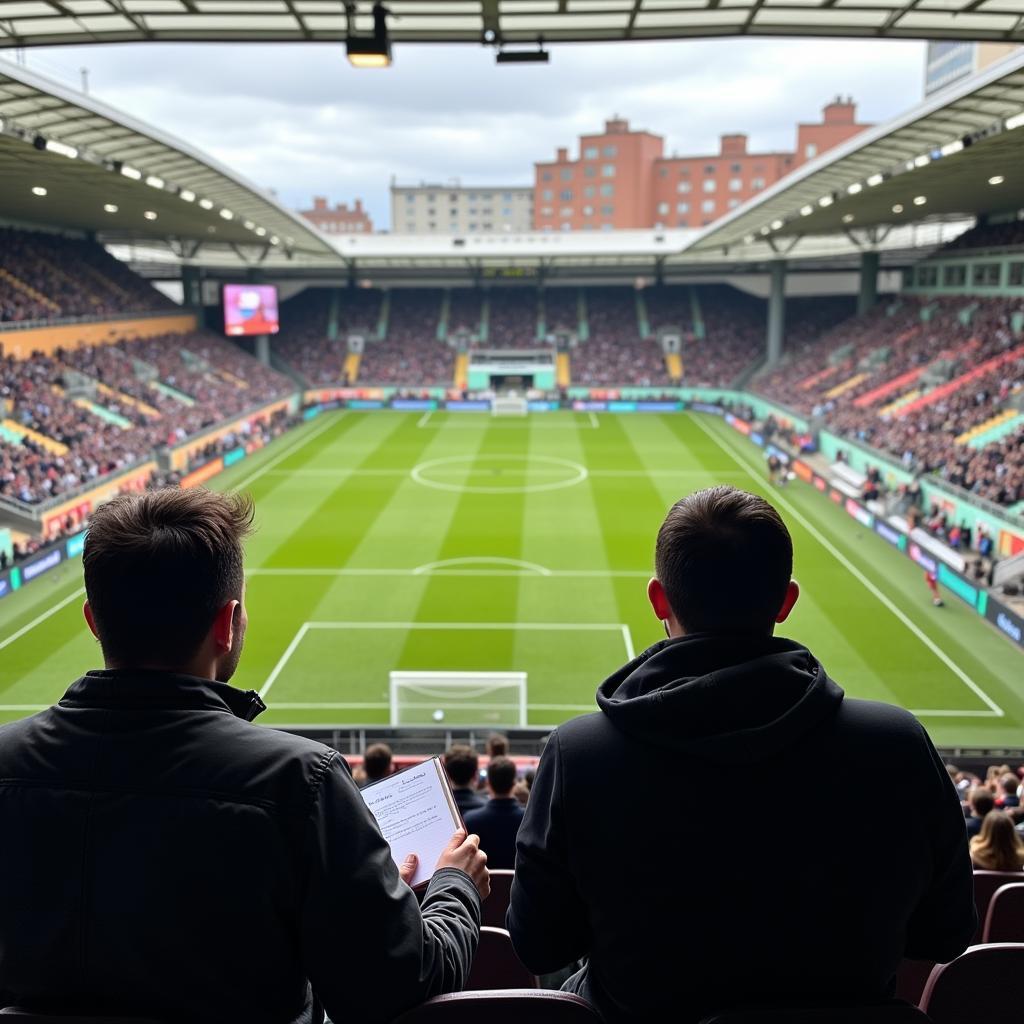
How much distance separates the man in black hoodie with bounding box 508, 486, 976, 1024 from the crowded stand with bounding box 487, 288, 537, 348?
2601 inches

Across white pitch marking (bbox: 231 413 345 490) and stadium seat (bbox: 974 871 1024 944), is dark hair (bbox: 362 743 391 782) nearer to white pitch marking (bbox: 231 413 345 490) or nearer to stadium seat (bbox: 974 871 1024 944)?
stadium seat (bbox: 974 871 1024 944)

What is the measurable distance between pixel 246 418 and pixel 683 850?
47.7 meters

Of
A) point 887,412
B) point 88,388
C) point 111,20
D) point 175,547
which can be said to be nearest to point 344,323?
A: point 88,388

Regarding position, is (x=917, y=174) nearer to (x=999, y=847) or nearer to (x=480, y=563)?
(x=480, y=563)

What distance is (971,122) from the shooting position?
82.0 feet

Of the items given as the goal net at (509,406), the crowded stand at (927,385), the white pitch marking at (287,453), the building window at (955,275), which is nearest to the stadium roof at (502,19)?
the crowded stand at (927,385)

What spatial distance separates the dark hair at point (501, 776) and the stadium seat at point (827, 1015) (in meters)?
5.16

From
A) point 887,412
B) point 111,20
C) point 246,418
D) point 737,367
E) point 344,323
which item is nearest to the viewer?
point 111,20

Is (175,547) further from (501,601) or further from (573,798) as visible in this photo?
(501,601)

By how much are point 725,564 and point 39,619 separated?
75.6 ft

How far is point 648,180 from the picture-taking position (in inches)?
3964

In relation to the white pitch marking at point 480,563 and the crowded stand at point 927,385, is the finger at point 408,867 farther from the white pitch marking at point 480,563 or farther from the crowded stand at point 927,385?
the crowded stand at point 927,385

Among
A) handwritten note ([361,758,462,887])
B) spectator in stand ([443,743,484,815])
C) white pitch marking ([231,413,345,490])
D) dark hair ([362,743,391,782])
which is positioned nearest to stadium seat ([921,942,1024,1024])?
handwritten note ([361,758,462,887])

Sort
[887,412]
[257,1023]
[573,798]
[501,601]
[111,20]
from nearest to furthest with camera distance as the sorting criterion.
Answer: [257,1023] < [573,798] < [111,20] < [501,601] < [887,412]
